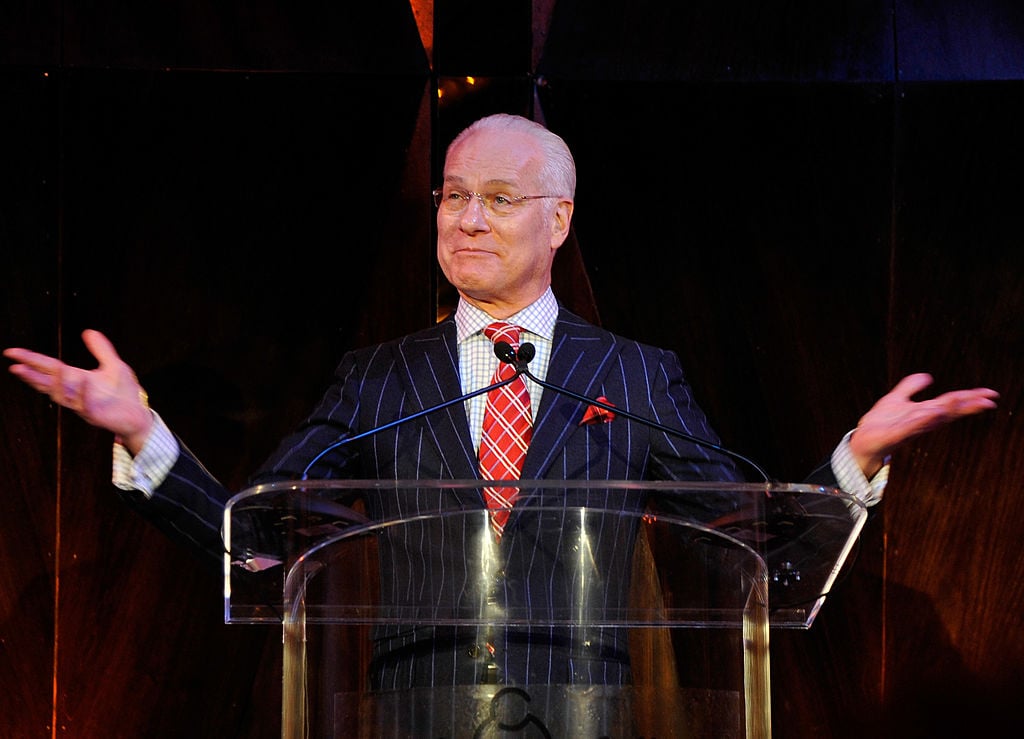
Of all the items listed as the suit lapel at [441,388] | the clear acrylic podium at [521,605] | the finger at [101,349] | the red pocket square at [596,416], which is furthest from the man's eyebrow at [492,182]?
the clear acrylic podium at [521,605]

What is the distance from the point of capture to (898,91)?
296 centimetres

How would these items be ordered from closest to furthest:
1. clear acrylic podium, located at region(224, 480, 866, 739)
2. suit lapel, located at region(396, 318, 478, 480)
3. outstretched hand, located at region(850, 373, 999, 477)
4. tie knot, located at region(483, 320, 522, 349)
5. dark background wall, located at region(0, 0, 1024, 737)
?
clear acrylic podium, located at region(224, 480, 866, 739), outstretched hand, located at region(850, 373, 999, 477), suit lapel, located at region(396, 318, 478, 480), tie knot, located at region(483, 320, 522, 349), dark background wall, located at region(0, 0, 1024, 737)

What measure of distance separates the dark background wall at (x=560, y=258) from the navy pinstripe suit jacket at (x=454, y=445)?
0.65 metres

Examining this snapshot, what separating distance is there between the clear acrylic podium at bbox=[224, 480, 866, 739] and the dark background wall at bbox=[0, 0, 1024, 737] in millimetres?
1451

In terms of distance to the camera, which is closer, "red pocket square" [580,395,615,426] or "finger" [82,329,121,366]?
"finger" [82,329,121,366]

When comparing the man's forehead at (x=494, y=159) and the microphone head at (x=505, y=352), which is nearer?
the microphone head at (x=505, y=352)

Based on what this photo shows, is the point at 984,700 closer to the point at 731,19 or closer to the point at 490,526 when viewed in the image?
the point at 731,19

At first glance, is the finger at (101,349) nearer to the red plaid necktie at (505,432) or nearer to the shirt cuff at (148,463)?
the shirt cuff at (148,463)

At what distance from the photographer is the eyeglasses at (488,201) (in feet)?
7.73

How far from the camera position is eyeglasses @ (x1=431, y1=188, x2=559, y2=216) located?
236 centimetres

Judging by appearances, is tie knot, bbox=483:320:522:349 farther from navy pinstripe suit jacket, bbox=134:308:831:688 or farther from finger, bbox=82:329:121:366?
finger, bbox=82:329:121:366

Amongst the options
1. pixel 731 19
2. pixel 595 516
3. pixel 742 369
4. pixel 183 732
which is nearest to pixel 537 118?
pixel 731 19

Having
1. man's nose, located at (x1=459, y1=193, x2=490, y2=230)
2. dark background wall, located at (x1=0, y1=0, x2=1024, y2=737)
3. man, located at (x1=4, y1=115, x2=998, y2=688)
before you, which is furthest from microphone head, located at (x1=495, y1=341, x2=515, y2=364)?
dark background wall, located at (x1=0, y1=0, x2=1024, y2=737)

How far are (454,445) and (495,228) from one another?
47cm
